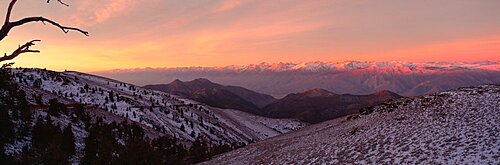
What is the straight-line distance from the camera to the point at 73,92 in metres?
117

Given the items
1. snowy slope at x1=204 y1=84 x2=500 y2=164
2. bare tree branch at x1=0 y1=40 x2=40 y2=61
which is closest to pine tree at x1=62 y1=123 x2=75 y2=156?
snowy slope at x1=204 y1=84 x2=500 y2=164

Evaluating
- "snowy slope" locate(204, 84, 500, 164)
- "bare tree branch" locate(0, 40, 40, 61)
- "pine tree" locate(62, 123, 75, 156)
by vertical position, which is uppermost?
"bare tree branch" locate(0, 40, 40, 61)

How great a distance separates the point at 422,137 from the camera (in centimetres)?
2395

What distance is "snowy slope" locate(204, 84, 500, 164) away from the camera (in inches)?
796

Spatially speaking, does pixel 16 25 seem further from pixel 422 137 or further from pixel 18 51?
pixel 422 137

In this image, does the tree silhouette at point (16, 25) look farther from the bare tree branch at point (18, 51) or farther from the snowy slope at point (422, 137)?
the snowy slope at point (422, 137)

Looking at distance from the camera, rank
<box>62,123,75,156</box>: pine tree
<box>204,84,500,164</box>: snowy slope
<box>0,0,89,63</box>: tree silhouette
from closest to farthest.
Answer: <box>0,0,89,63</box>: tree silhouette < <box>204,84,500,164</box>: snowy slope < <box>62,123,75,156</box>: pine tree

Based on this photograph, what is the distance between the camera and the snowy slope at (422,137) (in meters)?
20.2

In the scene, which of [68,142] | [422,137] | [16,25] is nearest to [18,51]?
[16,25]

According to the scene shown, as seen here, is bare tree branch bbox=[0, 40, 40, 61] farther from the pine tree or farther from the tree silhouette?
the pine tree

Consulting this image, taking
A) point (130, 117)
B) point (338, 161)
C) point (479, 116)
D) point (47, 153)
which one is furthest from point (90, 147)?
point (130, 117)

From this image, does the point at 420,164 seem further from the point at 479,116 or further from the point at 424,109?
the point at 424,109

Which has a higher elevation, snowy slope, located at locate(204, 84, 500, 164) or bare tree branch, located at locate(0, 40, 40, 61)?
bare tree branch, located at locate(0, 40, 40, 61)

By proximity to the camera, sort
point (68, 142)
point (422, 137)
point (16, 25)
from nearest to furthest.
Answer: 1. point (16, 25)
2. point (422, 137)
3. point (68, 142)
